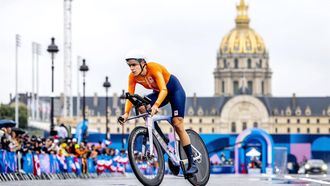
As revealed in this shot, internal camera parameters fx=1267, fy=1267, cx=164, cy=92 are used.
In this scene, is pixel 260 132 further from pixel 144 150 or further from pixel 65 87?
pixel 144 150

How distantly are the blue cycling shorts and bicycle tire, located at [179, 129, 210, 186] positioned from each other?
0.70 m

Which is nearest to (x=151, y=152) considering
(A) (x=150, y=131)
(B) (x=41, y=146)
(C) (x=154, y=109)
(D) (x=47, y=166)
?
(A) (x=150, y=131)

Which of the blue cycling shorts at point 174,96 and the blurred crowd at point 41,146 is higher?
the blue cycling shorts at point 174,96

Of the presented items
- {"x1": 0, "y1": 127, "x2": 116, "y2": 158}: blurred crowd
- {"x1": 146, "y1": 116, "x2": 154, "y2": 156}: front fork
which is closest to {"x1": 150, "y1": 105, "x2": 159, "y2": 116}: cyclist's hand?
{"x1": 146, "y1": 116, "x2": 154, "y2": 156}: front fork

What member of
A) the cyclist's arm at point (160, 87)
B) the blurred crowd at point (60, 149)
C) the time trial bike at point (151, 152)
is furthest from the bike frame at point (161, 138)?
the blurred crowd at point (60, 149)

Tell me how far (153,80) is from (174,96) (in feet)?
1.34

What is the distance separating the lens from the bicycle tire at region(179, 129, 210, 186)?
53.0ft

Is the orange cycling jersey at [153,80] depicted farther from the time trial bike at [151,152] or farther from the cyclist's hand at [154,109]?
the time trial bike at [151,152]

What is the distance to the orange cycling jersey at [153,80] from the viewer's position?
15344 mm

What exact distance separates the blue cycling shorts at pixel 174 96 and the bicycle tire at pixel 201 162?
705mm

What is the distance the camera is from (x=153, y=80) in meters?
15.5

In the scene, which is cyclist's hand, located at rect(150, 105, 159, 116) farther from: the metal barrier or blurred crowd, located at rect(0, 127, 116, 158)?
blurred crowd, located at rect(0, 127, 116, 158)

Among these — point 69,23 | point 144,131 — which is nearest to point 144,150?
point 144,131

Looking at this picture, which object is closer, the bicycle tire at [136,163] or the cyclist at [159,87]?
the bicycle tire at [136,163]
